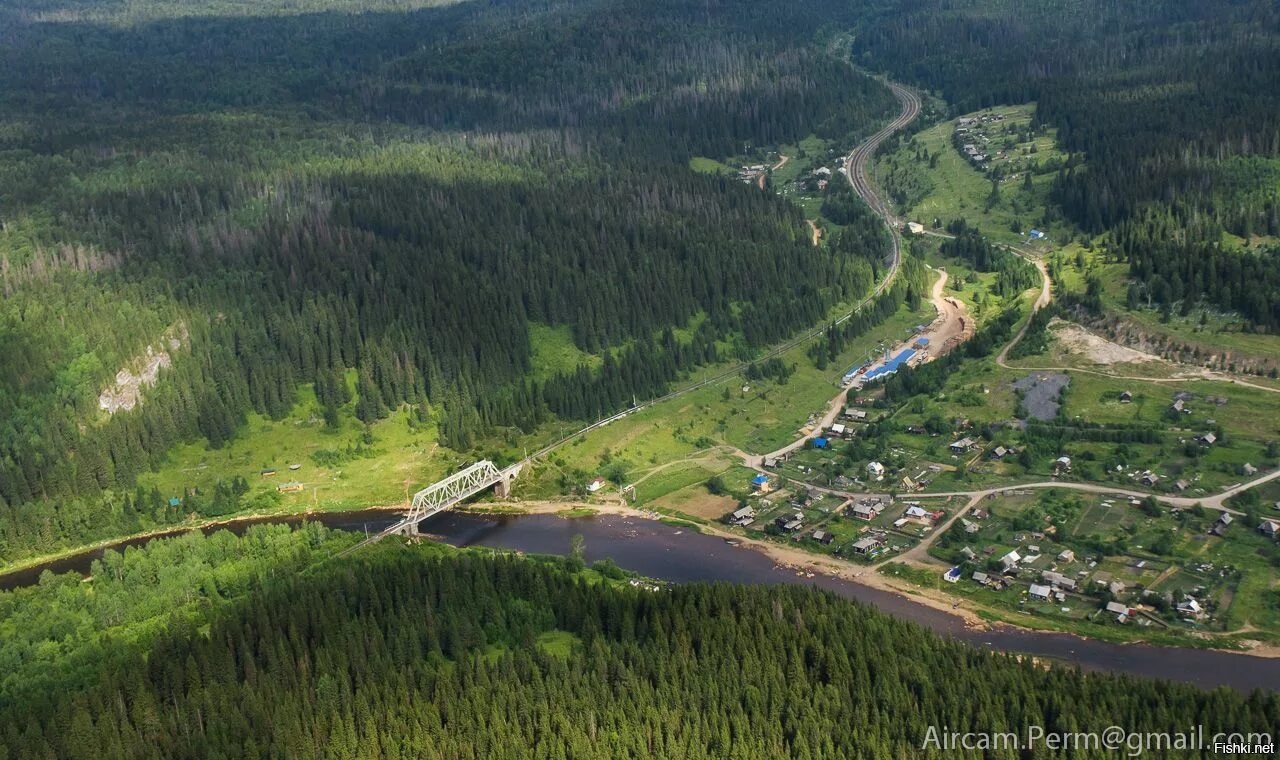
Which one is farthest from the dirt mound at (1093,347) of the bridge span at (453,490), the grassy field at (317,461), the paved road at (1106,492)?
the grassy field at (317,461)

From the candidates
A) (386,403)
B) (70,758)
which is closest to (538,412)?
(386,403)

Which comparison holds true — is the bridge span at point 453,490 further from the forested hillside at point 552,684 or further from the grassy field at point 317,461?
the forested hillside at point 552,684

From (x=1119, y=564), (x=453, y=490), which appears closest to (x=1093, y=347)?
(x=1119, y=564)

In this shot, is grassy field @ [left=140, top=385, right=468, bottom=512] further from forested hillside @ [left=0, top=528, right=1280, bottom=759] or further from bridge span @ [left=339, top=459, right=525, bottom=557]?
forested hillside @ [left=0, top=528, right=1280, bottom=759]

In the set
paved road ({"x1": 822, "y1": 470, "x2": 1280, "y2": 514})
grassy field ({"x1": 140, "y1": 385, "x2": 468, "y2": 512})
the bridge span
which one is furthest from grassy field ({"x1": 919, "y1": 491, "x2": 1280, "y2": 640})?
grassy field ({"x1": 140, "y1": 385, "x2": 468, "y2": 512})

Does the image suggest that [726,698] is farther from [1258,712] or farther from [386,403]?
[386,403]

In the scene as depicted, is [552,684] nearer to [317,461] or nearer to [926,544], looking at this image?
[926,544]
